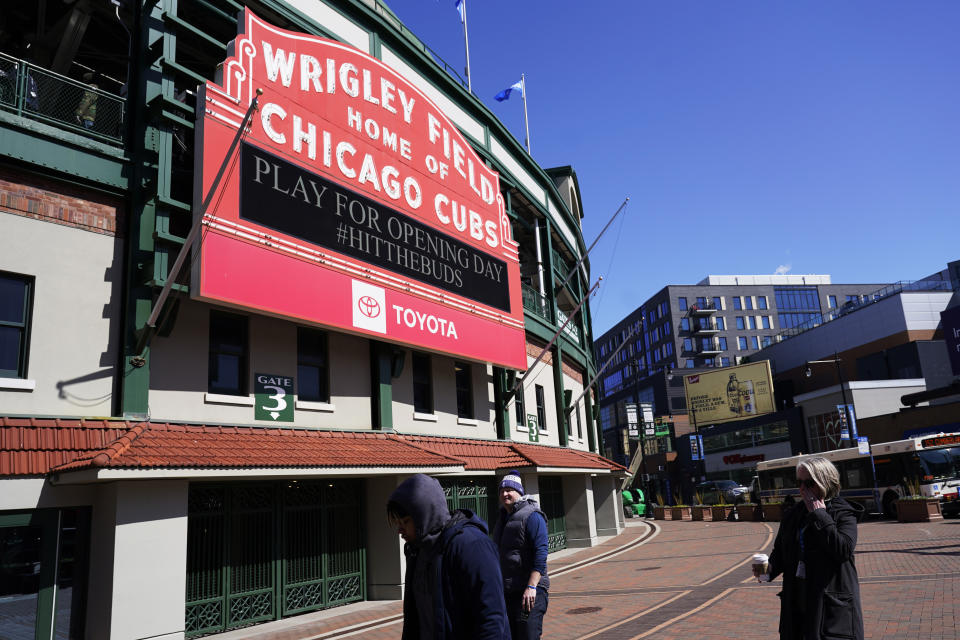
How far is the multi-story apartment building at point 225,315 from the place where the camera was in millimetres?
10102

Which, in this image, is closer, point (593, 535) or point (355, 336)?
point (355, 336)

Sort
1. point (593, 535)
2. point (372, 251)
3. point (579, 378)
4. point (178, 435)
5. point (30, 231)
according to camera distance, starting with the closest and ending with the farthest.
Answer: point (30, 231) → point (178, 435) → point (372, 251) → point (593, 535) → point (579, 378)

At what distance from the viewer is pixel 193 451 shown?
1074 cm

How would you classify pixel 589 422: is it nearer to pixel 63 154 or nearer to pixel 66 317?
pixel 66 317

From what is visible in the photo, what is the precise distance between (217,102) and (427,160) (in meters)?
6.80

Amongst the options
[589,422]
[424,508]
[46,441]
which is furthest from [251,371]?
[589,422]

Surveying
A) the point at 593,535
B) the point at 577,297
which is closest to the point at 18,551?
the point at 593,535

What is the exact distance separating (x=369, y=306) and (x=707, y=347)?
3280 inches

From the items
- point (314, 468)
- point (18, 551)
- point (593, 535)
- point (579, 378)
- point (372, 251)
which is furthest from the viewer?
point (579, 378)

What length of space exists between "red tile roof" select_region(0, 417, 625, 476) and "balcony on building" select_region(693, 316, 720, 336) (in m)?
81.1

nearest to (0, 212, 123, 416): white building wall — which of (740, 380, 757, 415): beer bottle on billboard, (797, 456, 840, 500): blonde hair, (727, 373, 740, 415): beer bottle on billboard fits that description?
(797, 456, 840, 500): blonde hair

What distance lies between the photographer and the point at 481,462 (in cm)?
1780

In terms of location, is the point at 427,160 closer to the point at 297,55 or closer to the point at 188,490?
the point at 297,55

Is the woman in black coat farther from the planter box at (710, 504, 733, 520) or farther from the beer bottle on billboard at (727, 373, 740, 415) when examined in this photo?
the beer bottle on billboard at (727, 373, 740, 415)
